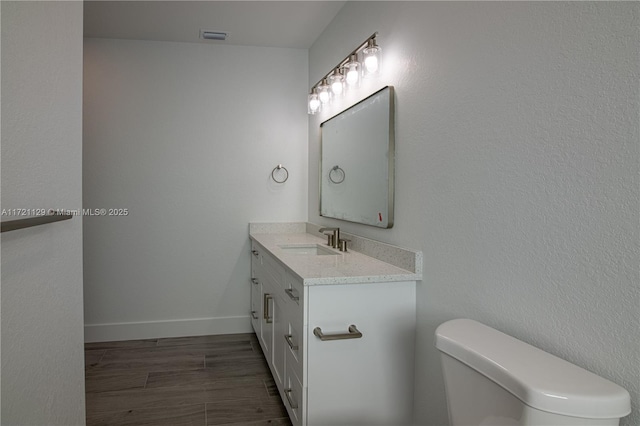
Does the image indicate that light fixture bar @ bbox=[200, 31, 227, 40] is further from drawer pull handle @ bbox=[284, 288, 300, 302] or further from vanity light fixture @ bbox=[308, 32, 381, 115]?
drawer pull handle @ bbox=[284, 288, 300, 302]

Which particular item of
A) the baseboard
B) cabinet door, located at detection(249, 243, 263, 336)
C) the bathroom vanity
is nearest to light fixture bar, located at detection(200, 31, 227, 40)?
cabinet door, located at detection(249, 243, 263, 336)

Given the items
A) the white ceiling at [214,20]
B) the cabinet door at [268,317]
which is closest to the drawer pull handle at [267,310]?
the cabinet door at [268,317]

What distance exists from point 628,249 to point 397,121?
129 cm

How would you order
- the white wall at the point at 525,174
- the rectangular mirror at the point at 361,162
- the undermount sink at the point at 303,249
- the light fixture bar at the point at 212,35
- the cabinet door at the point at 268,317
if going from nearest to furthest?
the white wall at the point at 525,174
the rectangular mirror at the point at 361,162
the cabinet door at the point at 268,317
the undermount sink at the point at 303,249
the light fixture bar at the point at 212,35

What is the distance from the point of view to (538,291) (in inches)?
47.3

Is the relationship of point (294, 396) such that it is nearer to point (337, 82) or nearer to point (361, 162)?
point (361, 162)

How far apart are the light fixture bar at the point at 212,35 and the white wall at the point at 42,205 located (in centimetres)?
166

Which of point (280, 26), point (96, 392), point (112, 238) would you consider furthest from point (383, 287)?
point (112, 238)

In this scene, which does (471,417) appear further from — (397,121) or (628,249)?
(397,121)

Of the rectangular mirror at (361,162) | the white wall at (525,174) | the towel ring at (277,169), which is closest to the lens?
the white wall at (525,174)

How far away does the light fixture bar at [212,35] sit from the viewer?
10.7 ft

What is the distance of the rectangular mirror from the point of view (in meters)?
2.15

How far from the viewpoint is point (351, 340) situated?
1798mm

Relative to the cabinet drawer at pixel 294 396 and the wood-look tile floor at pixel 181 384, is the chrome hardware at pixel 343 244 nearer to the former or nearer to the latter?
the cabinet drawer at pixel 294 396
